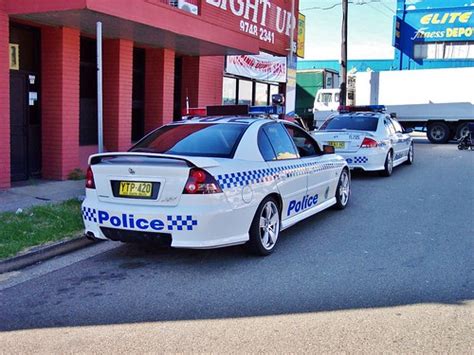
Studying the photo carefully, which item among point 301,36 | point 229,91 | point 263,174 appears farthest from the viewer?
point 301,36

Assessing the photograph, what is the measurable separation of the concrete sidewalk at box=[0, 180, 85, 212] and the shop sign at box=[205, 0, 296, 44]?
615cm

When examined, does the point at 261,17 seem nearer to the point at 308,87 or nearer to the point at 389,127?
the point at 389,127

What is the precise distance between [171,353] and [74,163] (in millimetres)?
7524

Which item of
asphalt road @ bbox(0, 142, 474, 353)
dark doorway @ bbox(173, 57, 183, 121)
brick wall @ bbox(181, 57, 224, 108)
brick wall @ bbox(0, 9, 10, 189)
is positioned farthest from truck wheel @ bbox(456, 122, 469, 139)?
brick wall @ bbox(0, 9, 10, 189)

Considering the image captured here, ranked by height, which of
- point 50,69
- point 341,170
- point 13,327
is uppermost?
point 50,69

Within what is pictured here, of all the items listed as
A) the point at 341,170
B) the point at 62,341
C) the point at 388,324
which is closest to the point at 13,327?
the point at 62,341

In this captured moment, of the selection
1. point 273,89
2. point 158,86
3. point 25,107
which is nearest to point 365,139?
point 158,86

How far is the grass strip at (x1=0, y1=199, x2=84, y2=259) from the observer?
5973 millimetres

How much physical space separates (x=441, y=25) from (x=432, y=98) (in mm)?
11130

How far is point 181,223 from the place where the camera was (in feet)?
16.6

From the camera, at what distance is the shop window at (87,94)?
1148 cm

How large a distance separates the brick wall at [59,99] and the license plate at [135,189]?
523cm

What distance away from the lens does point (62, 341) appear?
150 inches

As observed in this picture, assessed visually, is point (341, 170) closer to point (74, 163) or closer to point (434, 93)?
point (74, 163)
